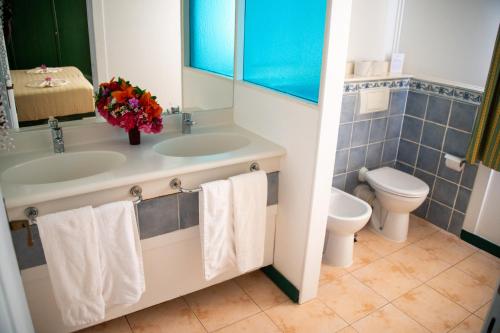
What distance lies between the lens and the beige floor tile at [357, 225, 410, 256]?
2.88m

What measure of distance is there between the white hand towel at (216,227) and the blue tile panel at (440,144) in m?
1.81

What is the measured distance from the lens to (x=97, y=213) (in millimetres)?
1647

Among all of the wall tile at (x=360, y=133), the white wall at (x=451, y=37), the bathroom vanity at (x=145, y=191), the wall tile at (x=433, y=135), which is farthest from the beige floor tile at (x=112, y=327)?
the white wall at (x=451, y=37)

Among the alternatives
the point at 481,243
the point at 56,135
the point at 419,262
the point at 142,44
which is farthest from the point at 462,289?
the point at 56,135

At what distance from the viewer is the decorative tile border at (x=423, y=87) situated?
9.03ft

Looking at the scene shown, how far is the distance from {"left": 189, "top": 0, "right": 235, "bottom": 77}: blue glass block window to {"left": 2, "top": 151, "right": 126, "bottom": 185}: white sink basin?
77cm

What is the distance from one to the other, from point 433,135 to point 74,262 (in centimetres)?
256

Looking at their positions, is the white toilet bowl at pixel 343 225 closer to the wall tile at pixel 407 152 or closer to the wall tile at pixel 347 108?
the wall tile at pixel 347 108

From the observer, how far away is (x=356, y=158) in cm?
309

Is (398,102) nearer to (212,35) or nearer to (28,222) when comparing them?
(212,35)

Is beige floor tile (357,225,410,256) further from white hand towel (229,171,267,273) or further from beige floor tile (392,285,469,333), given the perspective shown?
white hand towel (229,171,267,273)

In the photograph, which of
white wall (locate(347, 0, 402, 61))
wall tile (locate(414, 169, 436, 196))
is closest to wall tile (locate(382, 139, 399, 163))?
wall tile (locate(414, 169, 436, 196))

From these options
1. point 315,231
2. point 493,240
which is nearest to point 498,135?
point 493,240

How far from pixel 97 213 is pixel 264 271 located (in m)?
1.24
